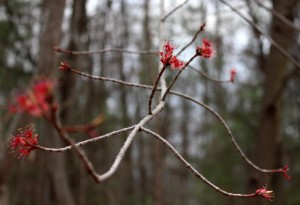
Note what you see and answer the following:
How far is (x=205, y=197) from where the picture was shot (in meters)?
13.7

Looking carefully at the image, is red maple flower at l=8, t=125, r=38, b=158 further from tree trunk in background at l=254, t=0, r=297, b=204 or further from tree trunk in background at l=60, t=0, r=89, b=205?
tree trunk in background at l=60, t=0, r=89, b=205

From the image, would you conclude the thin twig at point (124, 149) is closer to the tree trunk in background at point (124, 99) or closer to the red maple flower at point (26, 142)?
the red maple flower at point (26, 142)

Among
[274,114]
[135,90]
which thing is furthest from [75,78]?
[135,90]

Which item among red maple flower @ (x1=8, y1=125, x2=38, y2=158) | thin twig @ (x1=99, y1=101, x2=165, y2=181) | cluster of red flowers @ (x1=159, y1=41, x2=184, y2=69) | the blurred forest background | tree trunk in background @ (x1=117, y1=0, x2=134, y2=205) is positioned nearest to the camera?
thin twig @ (x1=99, y1=101, x2=165, y2=181)

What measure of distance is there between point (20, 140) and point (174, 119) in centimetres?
2138

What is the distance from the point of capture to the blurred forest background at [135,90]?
17.3ft

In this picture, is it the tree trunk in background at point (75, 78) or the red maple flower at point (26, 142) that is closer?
the red maple flower at point (26, 142)

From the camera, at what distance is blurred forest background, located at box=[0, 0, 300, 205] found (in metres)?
5.26

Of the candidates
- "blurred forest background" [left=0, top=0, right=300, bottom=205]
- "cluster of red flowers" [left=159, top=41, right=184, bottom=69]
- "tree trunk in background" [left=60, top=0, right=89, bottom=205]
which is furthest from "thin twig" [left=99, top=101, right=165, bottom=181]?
"tree trunk in background" [left=60, top=0, right=89, bottom=205]

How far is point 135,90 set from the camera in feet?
52.4

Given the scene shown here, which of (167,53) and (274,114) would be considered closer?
(167,53)

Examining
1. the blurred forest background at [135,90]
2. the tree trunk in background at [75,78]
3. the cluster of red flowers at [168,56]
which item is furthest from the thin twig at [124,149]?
the tree trunk in background at [75,78]

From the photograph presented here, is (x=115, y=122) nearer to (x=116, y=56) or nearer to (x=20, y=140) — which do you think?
(x=116, y=56)

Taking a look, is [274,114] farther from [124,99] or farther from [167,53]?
[124,99]
